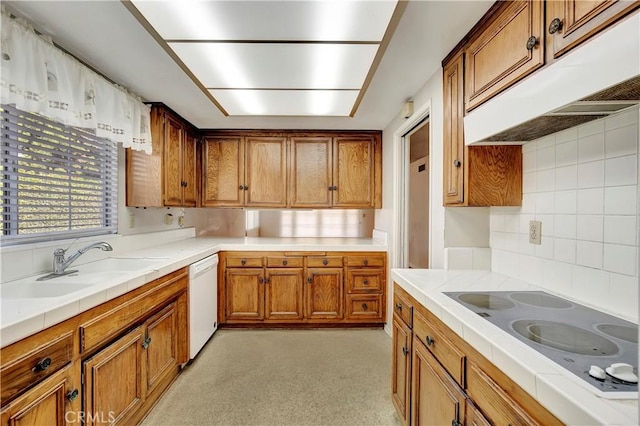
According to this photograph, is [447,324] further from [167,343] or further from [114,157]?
[114,157]

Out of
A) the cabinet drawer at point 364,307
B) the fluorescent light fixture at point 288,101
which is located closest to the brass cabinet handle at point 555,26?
the fluorescent light fixture at point 288,101

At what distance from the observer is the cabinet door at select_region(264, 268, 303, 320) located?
2.86m

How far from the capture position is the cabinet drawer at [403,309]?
142 cm

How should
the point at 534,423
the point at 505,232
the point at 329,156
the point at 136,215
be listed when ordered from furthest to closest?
the point at 329,156 < the point at 136,215 < the point at 505,232 < the point at 534,423

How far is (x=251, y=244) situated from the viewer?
292cm

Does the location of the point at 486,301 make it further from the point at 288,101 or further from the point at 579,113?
the point at 288,101

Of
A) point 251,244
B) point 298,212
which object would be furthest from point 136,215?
point 298,212

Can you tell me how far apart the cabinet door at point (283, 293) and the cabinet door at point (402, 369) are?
1.38 meters

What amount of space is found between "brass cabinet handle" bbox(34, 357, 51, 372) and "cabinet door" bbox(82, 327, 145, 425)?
0.65ft

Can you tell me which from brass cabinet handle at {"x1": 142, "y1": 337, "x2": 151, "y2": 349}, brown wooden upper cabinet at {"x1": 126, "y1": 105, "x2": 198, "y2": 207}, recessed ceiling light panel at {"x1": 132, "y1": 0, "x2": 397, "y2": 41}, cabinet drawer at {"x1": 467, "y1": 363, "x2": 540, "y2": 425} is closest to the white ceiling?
recessed ceiling light panel at {"x1": 132, "y1": 0, "x2": 397, "y2": 41}

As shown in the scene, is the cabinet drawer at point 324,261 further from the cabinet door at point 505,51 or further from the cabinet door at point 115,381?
the cabinet door at point 505,51

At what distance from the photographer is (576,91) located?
0.78 m

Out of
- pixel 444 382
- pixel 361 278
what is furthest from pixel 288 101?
pixel 444 382

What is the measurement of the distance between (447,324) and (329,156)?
8.00ft
